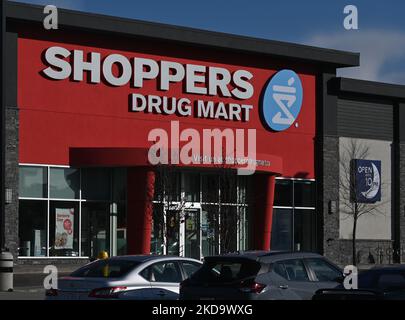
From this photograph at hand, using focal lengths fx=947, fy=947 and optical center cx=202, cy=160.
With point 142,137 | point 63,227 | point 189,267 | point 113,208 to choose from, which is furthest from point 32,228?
point 189,267

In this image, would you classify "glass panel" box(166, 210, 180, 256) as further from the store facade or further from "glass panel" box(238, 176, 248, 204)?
"glass panel" box(238, 176, 248, 204)

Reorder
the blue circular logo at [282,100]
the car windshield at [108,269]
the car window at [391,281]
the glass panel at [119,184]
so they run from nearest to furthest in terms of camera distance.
Answer: the car window at [391,281] → the car windshield at [108,269] → the glass panel at [119,184] → the blue circular logo at [282,100]

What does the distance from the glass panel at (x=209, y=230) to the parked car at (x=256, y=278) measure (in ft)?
64.8

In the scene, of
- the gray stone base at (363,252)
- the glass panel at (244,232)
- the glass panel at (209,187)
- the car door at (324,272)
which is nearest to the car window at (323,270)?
the car door at (324,272)


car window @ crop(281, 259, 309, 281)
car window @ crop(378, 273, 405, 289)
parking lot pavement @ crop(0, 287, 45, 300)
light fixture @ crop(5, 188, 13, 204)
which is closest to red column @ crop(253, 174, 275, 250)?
light fixture @ crop(5, 188, 13, 204)

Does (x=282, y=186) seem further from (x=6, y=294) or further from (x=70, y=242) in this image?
(x=6, y=294)

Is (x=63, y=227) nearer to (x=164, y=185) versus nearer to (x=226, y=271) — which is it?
(x=164, y=185)

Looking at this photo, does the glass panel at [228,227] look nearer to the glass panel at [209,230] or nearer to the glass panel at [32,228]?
the glass panel at [209,230]

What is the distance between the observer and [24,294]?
23156 millimetres

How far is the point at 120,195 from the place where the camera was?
3712 cm

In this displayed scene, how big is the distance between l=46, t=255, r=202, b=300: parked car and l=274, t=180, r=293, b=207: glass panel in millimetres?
24108

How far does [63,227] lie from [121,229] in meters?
2.47

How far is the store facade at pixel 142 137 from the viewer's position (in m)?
35.1

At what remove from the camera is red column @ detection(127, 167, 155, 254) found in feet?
117
